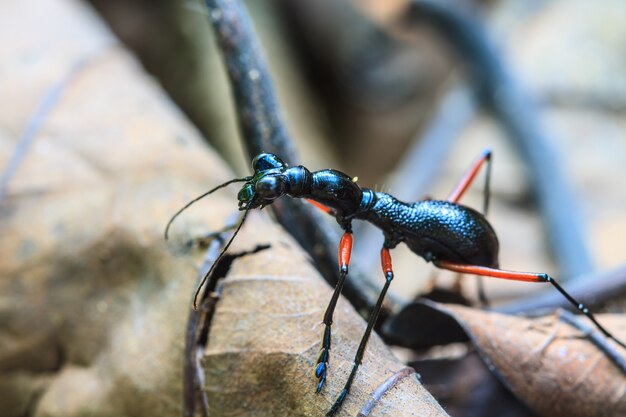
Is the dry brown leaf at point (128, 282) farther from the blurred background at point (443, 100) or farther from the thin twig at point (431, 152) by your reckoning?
the thin twig at point (431, 152)

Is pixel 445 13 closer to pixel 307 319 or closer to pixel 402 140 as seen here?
pixel 402 140

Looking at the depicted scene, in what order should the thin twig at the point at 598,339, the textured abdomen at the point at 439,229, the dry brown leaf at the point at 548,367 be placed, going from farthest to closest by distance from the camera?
the textured abdomen at the point at 439,229 → the thin twig at the point at 598,339 → the dry brown leaf at the point at 548,367

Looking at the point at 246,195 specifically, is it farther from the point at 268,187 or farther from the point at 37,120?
the point at 37,120

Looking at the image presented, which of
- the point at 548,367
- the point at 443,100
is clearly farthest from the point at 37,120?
the point at 443,100

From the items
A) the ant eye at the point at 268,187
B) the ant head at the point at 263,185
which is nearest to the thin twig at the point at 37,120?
Result: the ant head at the point at 263,185

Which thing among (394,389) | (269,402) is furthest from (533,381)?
(269,402)

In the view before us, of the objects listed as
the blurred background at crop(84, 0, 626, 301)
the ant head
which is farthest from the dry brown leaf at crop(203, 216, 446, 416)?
the blurred background at crop(84, 0, 626, 301)
